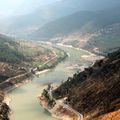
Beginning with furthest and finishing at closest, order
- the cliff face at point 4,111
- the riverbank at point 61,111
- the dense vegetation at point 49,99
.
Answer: the dense vegetation at point 49,99 → the riverbank at point 61,111 → the cliff face at point 4,111

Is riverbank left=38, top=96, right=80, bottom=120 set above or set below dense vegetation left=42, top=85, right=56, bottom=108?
below

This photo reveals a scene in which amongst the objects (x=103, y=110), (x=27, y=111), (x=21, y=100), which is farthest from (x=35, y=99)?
(x=103, y=110)

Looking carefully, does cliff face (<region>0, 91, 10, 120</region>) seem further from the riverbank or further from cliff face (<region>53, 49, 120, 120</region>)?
cliff face (<region>53, 49, 120, 120</region>)

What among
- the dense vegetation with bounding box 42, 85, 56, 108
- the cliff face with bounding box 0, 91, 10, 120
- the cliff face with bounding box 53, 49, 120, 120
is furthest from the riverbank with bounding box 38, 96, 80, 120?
the cliff face with bounding box 0, 91, 10, 120

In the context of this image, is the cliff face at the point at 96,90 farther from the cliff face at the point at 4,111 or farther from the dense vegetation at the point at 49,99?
the cliff face at the point at 4,111

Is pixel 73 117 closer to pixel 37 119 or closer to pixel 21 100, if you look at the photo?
pixel 37 119

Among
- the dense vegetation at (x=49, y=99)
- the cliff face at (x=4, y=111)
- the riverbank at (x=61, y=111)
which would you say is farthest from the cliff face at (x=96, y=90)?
the cliff face at (x=4, y=111)

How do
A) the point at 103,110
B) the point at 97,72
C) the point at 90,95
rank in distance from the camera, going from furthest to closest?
the point at 97,72, the point at 90,95, the point at 103,110

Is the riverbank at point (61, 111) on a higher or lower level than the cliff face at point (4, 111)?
lower
